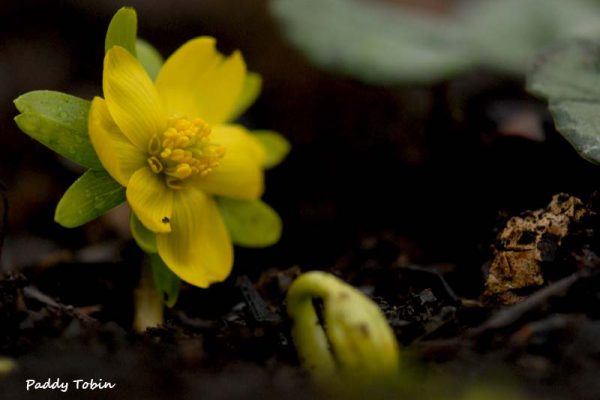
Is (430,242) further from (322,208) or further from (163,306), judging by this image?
(163,306)

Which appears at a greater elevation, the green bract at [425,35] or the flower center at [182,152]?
the green bract at [425,35]

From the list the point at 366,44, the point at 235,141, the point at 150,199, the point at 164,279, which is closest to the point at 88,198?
the point at 150,199

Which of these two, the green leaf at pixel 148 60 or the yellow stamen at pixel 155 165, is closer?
the yellow stamen at pixel 155 165

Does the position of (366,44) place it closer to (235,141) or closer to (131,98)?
(235,141)

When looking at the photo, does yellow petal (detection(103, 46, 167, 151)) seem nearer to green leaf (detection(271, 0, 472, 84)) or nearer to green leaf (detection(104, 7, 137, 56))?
green leaf (detection(104, 7, 137, 56))

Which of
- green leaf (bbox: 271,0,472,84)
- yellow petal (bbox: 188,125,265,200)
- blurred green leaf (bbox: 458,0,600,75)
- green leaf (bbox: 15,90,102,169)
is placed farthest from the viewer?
blurred green leaf (bbox: 458,0,600,75)

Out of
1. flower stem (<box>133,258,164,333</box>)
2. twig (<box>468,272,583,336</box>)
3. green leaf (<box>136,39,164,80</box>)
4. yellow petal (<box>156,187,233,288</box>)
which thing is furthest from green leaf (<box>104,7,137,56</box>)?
twig (<box>468,272,583,336</box>)

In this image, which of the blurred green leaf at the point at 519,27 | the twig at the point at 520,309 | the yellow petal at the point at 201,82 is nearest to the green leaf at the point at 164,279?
the yellow petal at the point at 201,82

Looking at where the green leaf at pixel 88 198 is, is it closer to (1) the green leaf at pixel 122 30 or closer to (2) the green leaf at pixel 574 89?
(1) the green leaf at pixel 122 30
